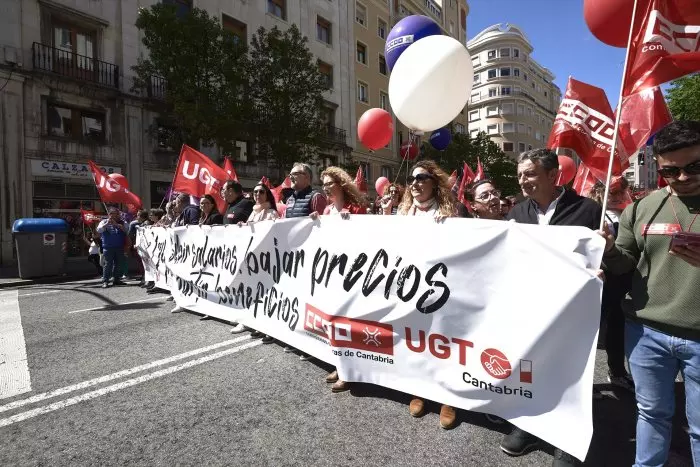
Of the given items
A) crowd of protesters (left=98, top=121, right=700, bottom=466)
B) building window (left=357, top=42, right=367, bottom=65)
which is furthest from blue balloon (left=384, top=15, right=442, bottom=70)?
building window (left=357, top=42, right=367, bottom=65)

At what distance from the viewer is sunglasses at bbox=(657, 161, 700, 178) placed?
170cm

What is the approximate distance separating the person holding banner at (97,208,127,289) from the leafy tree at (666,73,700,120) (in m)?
18.1

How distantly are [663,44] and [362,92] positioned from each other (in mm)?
27748

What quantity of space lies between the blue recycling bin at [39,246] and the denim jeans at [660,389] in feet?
38.9

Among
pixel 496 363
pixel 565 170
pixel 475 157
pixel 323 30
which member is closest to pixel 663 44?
pixel 496 363

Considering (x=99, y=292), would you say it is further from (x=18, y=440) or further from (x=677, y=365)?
(x=677, y=365)

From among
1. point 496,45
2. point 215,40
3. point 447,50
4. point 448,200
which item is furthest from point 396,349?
point 496,45

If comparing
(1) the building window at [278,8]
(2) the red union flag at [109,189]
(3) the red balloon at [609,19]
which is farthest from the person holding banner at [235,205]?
(1) the building window at [278,8]

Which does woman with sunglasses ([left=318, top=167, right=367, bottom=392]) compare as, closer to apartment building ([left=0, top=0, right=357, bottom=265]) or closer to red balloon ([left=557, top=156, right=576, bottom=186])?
red balloon ([left=557, top=156, right=576, bottom=186])

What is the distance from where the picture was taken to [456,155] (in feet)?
86.6

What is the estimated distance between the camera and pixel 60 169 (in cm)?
1455

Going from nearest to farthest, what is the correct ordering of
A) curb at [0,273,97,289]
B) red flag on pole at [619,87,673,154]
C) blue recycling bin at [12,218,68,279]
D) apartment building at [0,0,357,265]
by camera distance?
red flag on pole at [619,87,673,154], curb at [0,273,97,289], blue recycling bin at [12,218,68,279], apartment building at [0,0,357,265]

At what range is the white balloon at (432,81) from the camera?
17.1 feet

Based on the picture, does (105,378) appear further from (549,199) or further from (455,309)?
(549,199)
